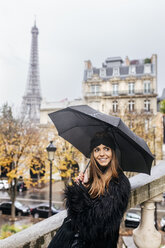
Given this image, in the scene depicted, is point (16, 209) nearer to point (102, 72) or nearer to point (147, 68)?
point (102, 72)

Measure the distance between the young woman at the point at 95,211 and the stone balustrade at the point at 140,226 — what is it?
0.87 ft

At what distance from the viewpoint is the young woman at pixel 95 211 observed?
181 centimetres

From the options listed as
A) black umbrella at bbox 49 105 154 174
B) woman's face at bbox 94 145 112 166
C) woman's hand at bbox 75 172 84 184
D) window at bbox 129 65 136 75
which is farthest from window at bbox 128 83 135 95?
woman's hand at bbox 75 172 84 184

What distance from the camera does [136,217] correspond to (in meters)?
14.2

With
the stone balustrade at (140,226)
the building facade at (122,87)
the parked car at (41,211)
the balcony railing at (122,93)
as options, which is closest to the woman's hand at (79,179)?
the stone balustrade at (140,226)

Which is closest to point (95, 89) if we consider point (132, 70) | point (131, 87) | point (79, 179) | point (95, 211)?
point (131, 87)

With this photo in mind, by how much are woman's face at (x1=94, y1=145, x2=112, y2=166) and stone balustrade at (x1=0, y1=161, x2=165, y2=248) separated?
45 centimetres

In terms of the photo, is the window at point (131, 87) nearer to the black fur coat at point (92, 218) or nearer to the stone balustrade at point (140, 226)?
the stone balustrade at point (140, 226)

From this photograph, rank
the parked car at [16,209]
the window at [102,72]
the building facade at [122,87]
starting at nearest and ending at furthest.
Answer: the parked car at [16,209] < the building facade at [122,87] < the window at [102,72]

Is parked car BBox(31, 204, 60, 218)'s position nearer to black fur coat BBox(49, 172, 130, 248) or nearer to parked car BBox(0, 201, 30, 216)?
parked car BBox(0, 201, 30, 216)

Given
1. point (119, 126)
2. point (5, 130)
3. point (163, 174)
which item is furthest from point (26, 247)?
point (5, 130)

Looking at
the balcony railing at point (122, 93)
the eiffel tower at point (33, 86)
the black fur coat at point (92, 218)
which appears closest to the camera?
the black fur coat at point (92, 218)

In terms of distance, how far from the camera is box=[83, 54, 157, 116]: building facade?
99.9 feet

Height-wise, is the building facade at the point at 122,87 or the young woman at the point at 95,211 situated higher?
the building facade at the point at 122,87
